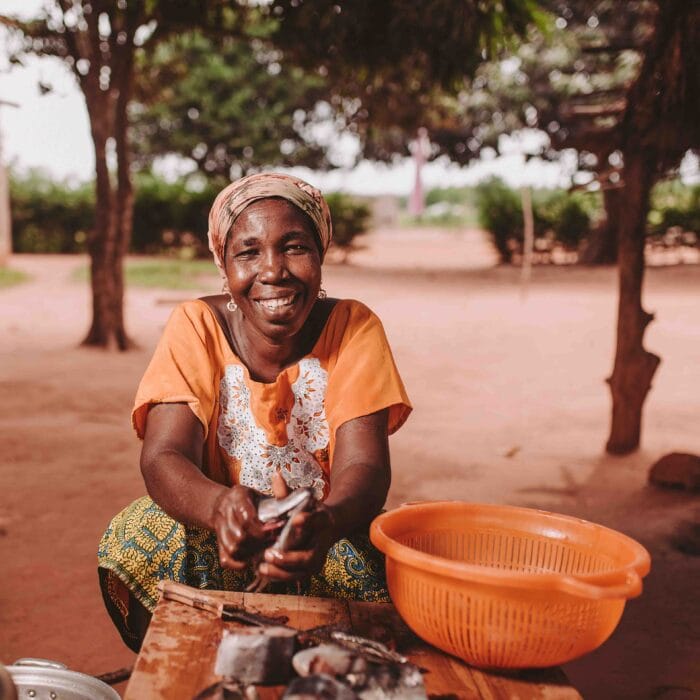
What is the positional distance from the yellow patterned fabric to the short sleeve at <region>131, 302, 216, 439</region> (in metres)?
0.25

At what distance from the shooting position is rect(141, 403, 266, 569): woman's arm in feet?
5.01

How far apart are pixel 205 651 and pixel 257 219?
101 centimetres

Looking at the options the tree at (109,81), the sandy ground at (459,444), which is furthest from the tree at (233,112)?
the tree at (109,81)

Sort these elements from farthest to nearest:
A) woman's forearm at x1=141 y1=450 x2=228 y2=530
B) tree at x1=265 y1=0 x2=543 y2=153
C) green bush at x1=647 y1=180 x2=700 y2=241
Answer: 1. green bush at x1=647 y1=180 x2=700 y2=241
2. tree at x1=265 y1=0 x2=543 y2=153
3. woman's forearm at x1=141 y1=450 x2=228 y2=530

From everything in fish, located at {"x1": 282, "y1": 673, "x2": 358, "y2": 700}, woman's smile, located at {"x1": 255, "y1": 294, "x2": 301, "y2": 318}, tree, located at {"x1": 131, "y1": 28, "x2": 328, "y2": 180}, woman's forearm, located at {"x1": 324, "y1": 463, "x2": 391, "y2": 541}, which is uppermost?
tree, located at {"x1": 131, "y1": 28, "x2": 328, "y2": 180}

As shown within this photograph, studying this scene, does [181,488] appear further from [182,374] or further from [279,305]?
[279,305]

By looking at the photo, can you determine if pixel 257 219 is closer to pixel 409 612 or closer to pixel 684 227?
pixel 409 612

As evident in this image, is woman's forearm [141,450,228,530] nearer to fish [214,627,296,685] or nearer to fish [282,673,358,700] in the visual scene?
fish [214,627,296,685]

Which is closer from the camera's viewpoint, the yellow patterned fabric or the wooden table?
the wooden table

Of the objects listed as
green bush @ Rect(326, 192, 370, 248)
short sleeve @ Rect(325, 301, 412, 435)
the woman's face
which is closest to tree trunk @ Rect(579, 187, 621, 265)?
green bush @ Rect(326, 192, 370, 248)

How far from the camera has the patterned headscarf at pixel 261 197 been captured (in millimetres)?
2088

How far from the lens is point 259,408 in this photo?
216cm

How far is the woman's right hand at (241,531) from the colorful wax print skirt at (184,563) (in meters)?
0.48

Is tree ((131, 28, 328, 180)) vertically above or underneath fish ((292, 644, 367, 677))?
above
